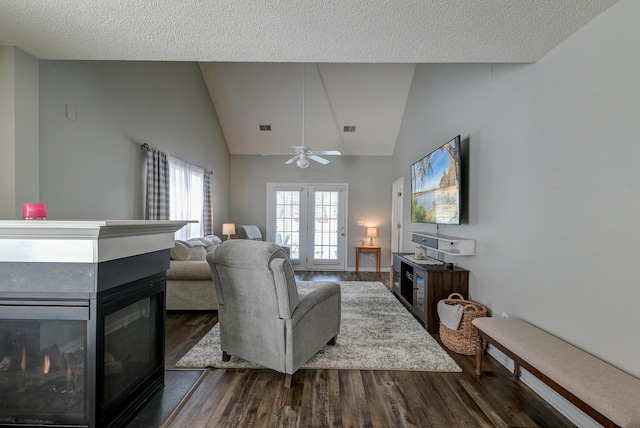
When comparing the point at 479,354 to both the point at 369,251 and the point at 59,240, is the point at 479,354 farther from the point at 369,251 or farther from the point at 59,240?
the point at 369,251

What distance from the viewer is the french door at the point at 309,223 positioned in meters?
6.66

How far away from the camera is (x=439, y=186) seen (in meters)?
3.40

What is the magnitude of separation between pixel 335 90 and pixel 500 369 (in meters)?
4.86

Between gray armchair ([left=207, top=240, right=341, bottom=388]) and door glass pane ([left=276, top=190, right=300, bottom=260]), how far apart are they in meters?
4.34

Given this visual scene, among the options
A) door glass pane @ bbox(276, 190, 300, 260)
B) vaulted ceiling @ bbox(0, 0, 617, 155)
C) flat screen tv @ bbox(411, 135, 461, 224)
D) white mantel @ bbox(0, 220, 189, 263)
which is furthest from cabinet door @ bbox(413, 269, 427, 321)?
door glass pane @ bbox(276, 190, 300, 260)

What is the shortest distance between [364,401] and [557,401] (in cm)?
121

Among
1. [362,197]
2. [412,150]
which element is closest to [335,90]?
[412,150]

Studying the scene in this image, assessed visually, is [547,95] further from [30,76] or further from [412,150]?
[30,76]

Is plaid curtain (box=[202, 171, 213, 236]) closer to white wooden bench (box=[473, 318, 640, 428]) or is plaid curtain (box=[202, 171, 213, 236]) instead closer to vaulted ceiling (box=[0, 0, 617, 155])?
vaulted ceiling (box=[0, 0, 617, 155])

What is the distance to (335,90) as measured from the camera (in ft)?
17.8

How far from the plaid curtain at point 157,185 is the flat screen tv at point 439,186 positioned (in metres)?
3.44

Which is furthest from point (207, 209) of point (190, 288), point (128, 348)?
point (128, 348)

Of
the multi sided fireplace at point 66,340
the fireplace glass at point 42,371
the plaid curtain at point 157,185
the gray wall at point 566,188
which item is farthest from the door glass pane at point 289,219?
the fireplace glass at point 42,371

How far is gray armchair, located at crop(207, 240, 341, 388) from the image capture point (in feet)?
6.63
